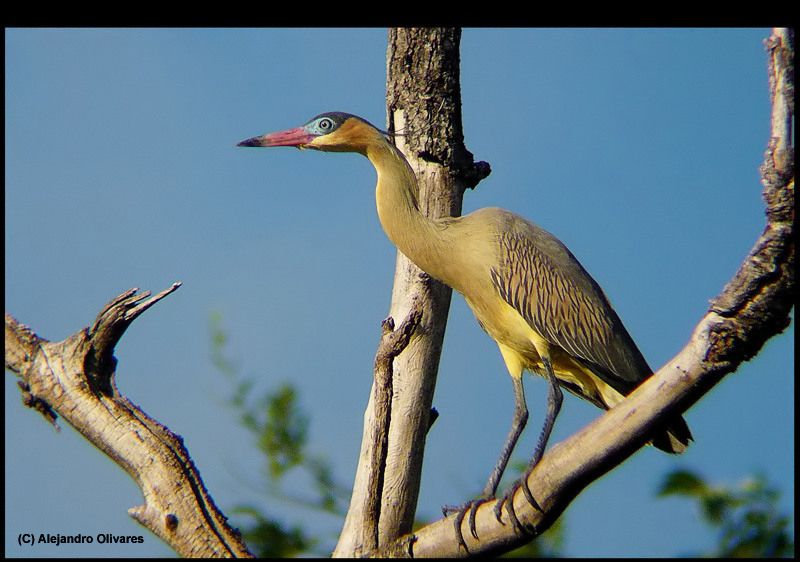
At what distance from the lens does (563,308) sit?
4.20 meters

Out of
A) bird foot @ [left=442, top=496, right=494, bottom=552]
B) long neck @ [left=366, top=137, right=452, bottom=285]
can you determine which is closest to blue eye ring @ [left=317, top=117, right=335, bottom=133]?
long neck @ [left=366, top=137, right=452, bottom=285]

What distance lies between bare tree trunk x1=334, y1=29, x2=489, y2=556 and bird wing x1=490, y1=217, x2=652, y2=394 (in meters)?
0.36

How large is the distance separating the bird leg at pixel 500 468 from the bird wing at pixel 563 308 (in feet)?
1.18

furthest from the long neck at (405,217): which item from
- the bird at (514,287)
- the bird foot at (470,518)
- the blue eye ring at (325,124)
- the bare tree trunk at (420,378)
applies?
the bird foot at (470,518)

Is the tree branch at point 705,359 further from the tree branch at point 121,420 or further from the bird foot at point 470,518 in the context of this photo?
the tree branch at point 121,420

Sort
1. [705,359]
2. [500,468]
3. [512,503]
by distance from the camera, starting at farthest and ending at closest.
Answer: [500,468]
[512,503]
[705,359]

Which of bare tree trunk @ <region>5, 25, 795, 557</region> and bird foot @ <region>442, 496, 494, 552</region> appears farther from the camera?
bird foot @ <region>442, 496, 494, 552</region>

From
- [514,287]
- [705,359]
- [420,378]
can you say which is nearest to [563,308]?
[514,287]

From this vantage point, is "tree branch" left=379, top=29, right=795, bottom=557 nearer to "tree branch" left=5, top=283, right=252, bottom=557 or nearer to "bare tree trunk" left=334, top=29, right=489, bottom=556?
"bare tree trunk" left=334, top=29, right=489, bottom=556

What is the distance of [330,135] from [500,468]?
190 centimetres

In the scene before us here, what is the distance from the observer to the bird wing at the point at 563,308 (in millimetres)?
4121

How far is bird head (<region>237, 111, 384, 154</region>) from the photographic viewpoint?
4312 mm

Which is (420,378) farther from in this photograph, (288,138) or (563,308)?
(288,138)
